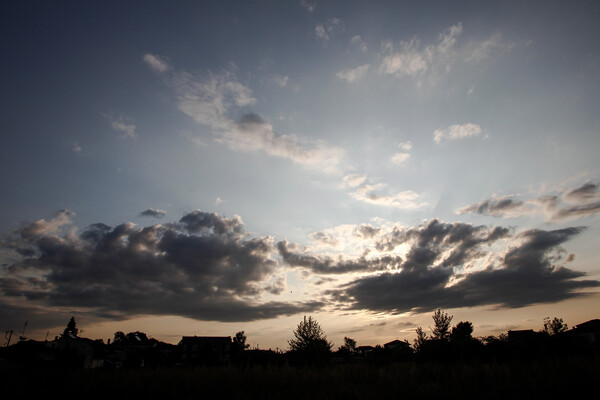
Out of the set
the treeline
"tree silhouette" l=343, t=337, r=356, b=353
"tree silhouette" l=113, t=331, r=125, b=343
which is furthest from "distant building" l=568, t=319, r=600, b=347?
"tree silhouette" l=113, t=331, r=125, b=343

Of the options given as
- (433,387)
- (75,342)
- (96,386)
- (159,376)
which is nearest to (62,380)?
(96,386)

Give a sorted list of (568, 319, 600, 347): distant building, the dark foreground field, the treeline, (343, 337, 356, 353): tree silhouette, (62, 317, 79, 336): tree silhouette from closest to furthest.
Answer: the dark foreground field, the treeline, (568, 319, 600, 347): distant building, (343, 337, 356, 353): tree silhouette, (62, 317, 79, 336): tree silhouette

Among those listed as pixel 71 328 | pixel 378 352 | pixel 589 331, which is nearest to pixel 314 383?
pixel 378 352

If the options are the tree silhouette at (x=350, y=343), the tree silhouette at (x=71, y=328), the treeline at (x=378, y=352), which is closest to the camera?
the treeline at (x=378, y=352)

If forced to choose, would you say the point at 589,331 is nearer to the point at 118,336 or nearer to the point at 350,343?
the point at 350,343

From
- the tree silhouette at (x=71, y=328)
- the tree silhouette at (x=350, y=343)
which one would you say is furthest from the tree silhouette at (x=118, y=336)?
the tree silhouette at (x=350, y=343)

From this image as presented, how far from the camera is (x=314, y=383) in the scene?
11.1m

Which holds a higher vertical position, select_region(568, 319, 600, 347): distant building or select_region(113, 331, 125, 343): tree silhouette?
select_region(568, 319, 600, 347): distant building

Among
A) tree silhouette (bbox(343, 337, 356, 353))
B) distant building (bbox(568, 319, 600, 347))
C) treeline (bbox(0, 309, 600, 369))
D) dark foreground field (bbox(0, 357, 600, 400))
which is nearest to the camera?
dark foreground field (bbox(0, 357, 600, 400))

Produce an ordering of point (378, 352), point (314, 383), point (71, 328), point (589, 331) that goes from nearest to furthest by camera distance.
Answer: point (314, 383)
point (378, 352)
point (589, 331)
point (71, 328)

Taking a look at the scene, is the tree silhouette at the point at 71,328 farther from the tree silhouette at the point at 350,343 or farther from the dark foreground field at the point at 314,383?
the dark foreground field at the point at 314,383

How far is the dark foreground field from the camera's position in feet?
31.1

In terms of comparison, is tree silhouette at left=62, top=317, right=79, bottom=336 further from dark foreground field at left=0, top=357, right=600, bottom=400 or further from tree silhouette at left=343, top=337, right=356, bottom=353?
dark foreground field at left=0, top=357, right=600, bottom=400

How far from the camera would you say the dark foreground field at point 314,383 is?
9.47m
